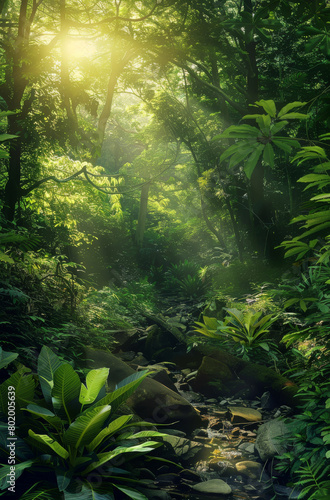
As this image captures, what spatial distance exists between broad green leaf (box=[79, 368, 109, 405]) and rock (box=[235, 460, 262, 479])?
65.2 inches

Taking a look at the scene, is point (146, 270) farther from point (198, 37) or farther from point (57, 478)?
point (57, 478)

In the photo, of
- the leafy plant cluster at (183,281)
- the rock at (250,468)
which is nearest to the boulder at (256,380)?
the rock at (250,468)

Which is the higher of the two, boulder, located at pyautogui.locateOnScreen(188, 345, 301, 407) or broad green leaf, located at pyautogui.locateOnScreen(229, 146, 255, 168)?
broad green leaf, located at pyautogui.locateOnScreen(229, 146, 255, 168)

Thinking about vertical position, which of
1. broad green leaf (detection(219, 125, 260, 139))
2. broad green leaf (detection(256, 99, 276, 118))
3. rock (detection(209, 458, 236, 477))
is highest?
broad green leaf (detection(256, 99, 276, 118))

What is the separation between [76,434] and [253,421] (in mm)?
2818

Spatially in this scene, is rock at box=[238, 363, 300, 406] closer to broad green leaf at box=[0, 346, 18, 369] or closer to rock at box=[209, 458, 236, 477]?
rock at box=[209, 458, 236, 477]

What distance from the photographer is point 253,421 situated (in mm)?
4770

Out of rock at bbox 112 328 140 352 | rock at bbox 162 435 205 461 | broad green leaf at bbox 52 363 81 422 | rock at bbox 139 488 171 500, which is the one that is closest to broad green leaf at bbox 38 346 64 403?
broad green leaf at bbox 52 363 81 422

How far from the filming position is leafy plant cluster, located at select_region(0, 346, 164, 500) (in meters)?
2.50

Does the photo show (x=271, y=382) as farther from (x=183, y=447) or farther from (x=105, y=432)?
(x=105, y=432)

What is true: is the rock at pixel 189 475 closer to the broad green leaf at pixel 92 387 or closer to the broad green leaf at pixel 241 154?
the broad green leaf at pixel 92 387

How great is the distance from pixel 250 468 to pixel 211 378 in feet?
7.50

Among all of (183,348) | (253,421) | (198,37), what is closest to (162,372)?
(253,421)

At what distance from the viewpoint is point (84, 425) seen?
2607 mm
